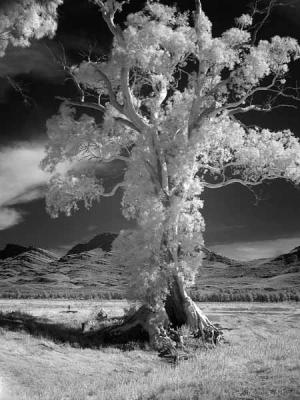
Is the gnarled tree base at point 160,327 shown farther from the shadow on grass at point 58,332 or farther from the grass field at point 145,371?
the grass field at point 145,371

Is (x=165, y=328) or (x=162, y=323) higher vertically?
(x=162, y=323)

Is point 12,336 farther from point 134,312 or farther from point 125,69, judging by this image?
point 125,69

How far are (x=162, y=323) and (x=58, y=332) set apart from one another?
4.64 metres

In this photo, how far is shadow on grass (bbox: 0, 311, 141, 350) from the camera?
22812 millimetres

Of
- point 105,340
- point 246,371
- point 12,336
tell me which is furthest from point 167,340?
point 246,371

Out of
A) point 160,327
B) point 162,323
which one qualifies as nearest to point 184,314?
point 162,323

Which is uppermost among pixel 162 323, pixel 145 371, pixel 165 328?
pixel 162 323

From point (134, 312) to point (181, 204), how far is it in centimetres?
586

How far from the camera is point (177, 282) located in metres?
25.4

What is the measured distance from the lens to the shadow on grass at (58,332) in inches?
898

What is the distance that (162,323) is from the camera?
24.7 meters

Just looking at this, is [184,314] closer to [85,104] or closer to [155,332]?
[155,332]

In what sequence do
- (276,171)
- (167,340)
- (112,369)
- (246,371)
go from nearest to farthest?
(246,371)
(112,369)
(167,340)
(276,171)

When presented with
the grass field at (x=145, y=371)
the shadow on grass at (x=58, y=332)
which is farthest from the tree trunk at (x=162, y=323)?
the grass field at (x=145, y=371)
